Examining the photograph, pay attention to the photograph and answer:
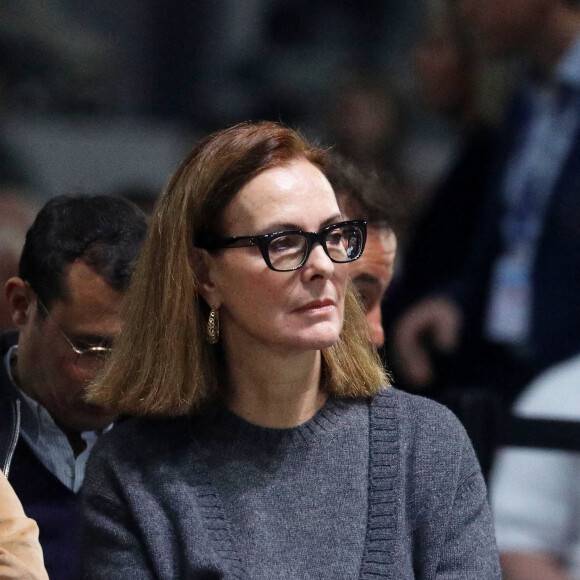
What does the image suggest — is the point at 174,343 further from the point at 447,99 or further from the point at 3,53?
the point at 3,53

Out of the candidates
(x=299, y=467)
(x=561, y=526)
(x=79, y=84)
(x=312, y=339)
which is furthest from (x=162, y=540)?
(x=79, y=84)

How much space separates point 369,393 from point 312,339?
229 mm

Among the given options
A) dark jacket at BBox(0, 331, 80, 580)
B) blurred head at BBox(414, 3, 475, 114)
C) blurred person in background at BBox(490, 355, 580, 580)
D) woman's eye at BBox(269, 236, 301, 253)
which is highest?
blurred head at BBox(414, 3, 475, 114)

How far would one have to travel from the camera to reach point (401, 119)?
4.74 m

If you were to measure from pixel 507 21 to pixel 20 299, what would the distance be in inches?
90.5

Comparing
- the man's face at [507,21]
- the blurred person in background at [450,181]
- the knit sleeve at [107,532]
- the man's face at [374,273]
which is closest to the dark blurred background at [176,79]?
the blurred person in background at [450,181]

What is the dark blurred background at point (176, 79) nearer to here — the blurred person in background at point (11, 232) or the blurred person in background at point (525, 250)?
the blurred person in background at point (11, 232)

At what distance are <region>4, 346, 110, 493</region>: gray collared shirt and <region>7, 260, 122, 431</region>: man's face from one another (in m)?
0.03

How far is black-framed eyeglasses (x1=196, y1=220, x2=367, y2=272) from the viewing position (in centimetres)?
213

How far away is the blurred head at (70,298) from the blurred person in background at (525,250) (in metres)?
1.70

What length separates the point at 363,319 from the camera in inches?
93.8

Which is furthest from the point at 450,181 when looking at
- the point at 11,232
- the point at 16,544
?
the point at 16,544

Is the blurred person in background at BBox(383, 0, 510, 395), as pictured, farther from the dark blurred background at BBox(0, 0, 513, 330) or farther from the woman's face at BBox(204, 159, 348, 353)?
the woman's face at BBox(204, 159, 348, 353)

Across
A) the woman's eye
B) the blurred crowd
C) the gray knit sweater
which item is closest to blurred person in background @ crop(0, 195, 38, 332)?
the blurred crowd
